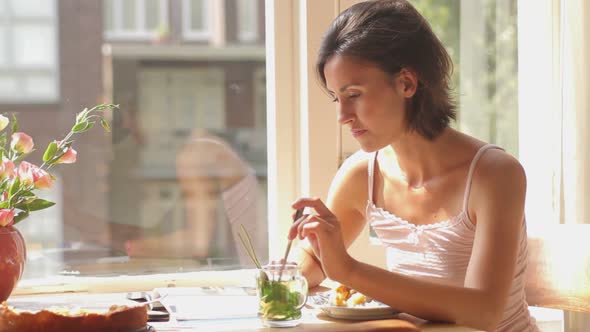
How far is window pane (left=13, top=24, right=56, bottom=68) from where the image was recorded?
86.0 inches

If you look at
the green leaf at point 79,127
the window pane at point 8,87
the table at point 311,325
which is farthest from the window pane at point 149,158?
the table at point 311,325

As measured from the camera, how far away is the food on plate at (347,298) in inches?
62.6

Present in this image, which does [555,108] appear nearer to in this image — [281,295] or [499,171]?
[499,171]

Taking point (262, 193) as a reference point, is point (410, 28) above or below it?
above

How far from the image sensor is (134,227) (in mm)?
2268

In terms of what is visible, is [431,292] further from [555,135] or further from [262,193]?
[555,135]

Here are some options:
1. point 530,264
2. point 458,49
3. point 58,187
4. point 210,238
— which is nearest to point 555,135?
point 458,49

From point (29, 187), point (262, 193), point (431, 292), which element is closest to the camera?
point (431, 292)

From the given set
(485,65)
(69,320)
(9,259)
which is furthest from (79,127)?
(485,65)

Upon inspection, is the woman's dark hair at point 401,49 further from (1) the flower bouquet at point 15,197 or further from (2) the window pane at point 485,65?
(2) the window pane at point 485,65

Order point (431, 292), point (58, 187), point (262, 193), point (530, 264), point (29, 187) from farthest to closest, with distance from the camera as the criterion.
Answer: point (262, 193)
point (58, 187)
point (530, 264)
point (29, 187)
point (431, 292)

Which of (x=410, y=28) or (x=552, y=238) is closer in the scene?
(x=410, y=28)

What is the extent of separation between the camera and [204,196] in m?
2.33

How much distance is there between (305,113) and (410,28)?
0.55 metres
